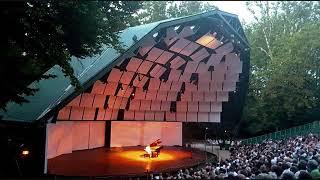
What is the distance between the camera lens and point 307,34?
34438 mm

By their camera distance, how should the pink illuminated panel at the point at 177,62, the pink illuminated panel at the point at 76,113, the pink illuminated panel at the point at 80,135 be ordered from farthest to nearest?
the pink illuminated panel at the point at 80,135
the pink illuminated panel at the point at 177,62
the pink illuminated panel at the point at 76,113

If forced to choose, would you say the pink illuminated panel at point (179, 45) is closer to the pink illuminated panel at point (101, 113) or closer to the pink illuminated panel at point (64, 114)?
the pink illuminated panel at point (101, 113)

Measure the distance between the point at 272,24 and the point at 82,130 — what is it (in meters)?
23.6

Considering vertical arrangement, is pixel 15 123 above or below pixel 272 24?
below

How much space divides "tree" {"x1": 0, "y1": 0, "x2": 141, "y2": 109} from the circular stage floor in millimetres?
6596

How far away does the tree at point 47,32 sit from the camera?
10266 mm

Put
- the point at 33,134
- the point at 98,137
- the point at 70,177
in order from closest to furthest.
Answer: the point at 70,177 < the point at 33,134 < the point at 98,137

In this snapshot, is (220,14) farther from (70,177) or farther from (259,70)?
(259,70)

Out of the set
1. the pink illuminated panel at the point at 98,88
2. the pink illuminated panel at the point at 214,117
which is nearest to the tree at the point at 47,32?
the pink illuminated panel at the point at 98,88

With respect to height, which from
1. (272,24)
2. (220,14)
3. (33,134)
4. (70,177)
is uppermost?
(272,24)

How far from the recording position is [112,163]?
21.9 meters

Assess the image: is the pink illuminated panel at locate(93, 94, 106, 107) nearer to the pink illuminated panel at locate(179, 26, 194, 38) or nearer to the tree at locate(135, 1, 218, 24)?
the pink illuminated panel at locate(179, 26, 194, 38)

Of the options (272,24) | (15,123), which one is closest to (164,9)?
(272,24)

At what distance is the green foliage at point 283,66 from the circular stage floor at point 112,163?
39.5 ft
